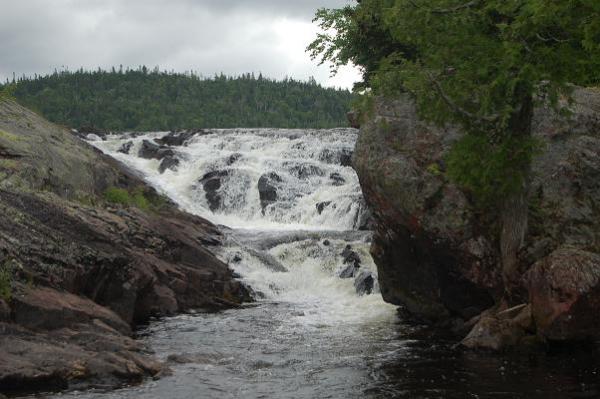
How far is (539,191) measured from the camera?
15.7 m

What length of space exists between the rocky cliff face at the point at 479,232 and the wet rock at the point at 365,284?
8.81 feet

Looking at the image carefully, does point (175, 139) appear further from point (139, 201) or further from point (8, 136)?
point (8, 136)

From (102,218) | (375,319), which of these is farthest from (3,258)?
(375,319)

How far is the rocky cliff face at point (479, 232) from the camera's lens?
13156 mm

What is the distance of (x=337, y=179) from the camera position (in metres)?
40.0

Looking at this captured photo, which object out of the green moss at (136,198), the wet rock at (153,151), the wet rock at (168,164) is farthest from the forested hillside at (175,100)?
the green moss at (136,198)

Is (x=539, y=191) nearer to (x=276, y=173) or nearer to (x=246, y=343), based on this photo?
(x=246, y=343)

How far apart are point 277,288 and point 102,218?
23.1 feet

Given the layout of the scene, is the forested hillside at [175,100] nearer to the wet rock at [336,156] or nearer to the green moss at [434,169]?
the wet rock at [336,156]

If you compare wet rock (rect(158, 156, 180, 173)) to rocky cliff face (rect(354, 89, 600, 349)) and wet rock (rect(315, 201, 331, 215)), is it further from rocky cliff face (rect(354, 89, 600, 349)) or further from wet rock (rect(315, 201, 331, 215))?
rocky cliff face (rect(354, 89, 600, 349))

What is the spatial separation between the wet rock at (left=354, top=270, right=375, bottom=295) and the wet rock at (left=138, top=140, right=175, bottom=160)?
26658 millimetres

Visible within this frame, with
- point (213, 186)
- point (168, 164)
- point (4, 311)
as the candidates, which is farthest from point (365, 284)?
point (168, 164)

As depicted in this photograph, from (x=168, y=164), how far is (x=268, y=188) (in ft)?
33.6

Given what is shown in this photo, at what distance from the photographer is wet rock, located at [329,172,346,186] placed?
39631 millimetres
